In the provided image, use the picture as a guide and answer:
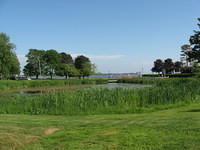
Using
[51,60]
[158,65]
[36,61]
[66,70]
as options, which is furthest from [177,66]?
[36,61]

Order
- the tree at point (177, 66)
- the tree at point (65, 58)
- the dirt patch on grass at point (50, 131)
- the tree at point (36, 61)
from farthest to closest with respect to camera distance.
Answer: the tree at point (65, 58) < the tree at point (177, 66) < the tree at point (36, 61) < the dirt patch on grass at point (50, 131)

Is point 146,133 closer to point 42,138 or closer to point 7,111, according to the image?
point 42,138

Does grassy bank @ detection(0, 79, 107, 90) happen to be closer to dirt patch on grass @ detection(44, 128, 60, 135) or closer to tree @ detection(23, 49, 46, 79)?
tree @ detection(23, 49, 46, 79)

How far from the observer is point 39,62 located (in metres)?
55.1

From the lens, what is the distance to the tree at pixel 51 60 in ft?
186

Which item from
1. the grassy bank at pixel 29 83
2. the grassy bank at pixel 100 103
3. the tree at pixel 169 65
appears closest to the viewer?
the grassy bank at pixel 100 103

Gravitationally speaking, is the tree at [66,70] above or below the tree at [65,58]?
below

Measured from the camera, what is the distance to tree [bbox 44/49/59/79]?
56.6 metres

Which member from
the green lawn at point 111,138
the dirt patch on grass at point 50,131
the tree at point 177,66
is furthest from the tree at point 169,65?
the dirt patch on grass at point 50,131

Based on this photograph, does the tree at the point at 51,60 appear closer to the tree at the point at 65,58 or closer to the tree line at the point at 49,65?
the tree line at the point at 49,65

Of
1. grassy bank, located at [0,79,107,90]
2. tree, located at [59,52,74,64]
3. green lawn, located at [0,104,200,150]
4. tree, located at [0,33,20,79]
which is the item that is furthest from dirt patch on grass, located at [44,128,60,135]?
tree, located at [59,52,74,64]

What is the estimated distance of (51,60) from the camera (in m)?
56.4

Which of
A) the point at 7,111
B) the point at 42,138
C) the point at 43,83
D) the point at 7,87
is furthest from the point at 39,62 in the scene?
the point at 42,138

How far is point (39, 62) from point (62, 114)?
48.4m
